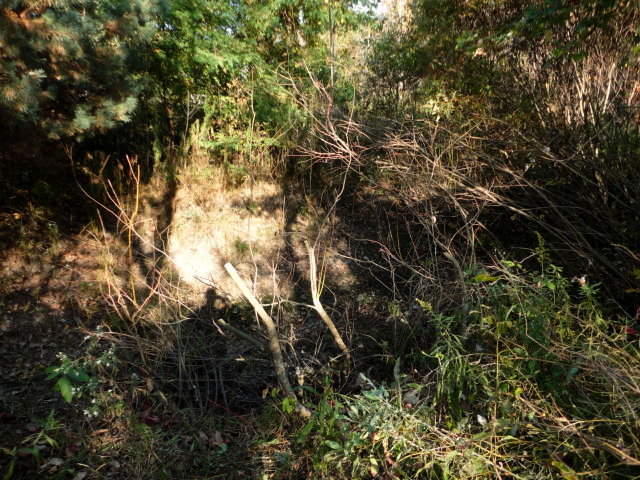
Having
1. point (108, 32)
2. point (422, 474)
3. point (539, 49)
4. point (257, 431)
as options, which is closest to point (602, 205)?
point (539, 49)

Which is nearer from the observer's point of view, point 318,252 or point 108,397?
point 108,397

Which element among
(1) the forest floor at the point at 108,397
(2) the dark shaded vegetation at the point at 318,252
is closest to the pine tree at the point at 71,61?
(2) the dark shaded vegetation at the point at 318,252

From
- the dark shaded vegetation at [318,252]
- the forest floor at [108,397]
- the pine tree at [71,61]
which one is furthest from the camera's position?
the pine tree at [71,61]

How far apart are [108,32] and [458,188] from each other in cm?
375

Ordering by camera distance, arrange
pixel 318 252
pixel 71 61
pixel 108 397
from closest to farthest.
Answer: pixel 108 397, pixel 71 61, pixel 318 252

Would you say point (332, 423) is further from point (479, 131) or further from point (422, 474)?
point (479, 131)

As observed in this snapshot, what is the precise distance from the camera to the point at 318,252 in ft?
11.4

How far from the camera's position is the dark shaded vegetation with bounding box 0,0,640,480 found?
2.17 metres

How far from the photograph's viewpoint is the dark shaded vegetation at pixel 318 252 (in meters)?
2.17


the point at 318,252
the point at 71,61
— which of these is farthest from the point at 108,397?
the point at 71,61

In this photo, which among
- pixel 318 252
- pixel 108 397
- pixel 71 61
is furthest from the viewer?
pixel 318 252

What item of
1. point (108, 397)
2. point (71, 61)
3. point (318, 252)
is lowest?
point (108, 397)

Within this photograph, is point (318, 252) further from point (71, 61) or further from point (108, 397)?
point (71, 61)

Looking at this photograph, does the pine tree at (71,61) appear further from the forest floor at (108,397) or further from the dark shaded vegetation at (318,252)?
the forest floor at (108,397)
